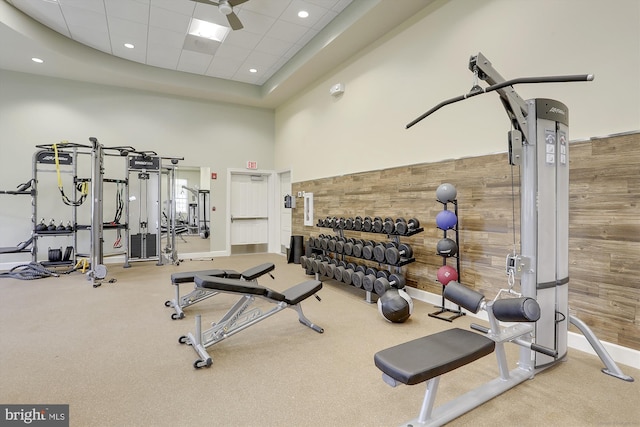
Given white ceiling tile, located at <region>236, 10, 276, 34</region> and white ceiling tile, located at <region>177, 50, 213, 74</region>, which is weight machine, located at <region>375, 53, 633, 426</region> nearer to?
white ceiling tile, located at <region>236, 10, 276, 34</region>

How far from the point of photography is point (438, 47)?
372 centimetres

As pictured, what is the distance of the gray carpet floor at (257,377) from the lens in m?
1.72

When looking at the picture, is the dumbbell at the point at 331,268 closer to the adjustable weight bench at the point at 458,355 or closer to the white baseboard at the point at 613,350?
the adjustable weight bench at the point at 458,355

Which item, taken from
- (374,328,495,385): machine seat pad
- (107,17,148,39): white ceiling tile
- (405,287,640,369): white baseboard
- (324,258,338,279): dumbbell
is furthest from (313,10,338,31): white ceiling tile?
(405,287,640,369): white baseboard

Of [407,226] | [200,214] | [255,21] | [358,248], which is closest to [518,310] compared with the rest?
[407,226]

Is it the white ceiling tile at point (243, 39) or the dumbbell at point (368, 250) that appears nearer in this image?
the dumbbell at point (368, 250)

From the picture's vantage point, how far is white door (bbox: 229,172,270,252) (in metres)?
7.62

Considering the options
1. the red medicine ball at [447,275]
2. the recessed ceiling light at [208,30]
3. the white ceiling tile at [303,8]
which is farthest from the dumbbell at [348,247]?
the recessed ceiling light at [208,30]

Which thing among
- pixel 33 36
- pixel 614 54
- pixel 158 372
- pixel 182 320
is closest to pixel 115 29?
pixel 33 36

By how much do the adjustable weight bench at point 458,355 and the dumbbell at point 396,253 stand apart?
4.97 feet

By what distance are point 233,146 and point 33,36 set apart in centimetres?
371

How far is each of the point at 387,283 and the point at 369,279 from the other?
10.7 inches

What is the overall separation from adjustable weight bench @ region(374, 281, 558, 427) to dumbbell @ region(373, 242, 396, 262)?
1.66m

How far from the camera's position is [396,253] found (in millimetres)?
3564
